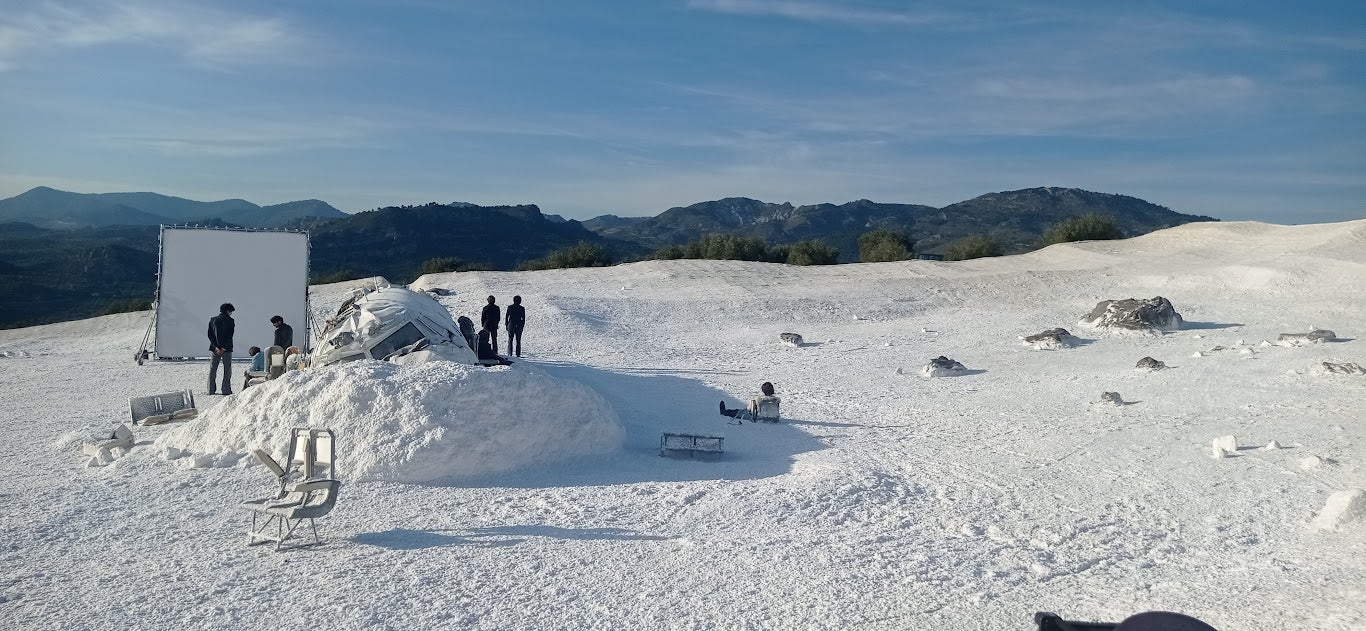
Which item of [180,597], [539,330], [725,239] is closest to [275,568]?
[180,597]

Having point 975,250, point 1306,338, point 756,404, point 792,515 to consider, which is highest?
point 975,250

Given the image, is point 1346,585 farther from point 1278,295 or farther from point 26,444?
point 1278,295

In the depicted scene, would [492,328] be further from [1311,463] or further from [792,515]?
[1311,463]

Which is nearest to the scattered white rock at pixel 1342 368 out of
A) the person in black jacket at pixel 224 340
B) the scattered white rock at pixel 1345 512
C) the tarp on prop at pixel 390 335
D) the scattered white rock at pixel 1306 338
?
the scattered white rock at pixel 1306 338

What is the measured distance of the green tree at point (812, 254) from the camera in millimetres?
40844

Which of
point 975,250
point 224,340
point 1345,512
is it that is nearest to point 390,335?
point 224,340

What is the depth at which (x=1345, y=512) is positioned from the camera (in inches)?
281

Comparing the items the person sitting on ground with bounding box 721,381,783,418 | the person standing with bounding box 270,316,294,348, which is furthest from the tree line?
the person sitting on ground with bounding box 721,381,783,418

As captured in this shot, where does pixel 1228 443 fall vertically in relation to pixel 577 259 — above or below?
below

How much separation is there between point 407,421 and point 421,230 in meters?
79.3

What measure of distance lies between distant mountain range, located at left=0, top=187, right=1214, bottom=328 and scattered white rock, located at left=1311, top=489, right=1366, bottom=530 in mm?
22317

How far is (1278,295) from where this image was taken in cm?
2350

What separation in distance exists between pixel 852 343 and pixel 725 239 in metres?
21.2

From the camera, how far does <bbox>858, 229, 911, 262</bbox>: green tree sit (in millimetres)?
41531
